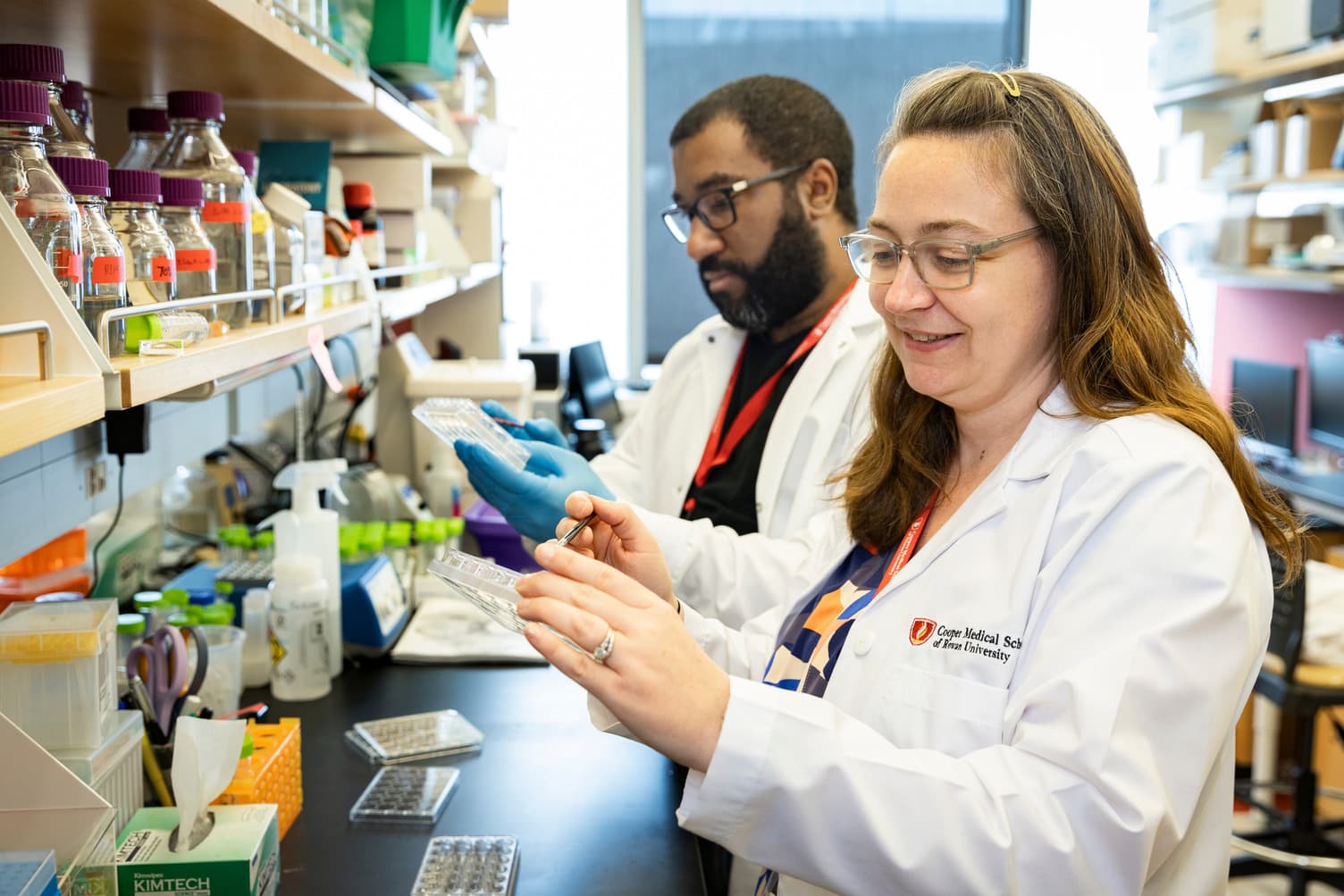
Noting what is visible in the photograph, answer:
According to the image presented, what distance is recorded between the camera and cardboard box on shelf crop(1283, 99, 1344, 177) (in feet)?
13.3

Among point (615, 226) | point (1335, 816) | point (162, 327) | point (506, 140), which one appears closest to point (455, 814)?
point (162, 327)

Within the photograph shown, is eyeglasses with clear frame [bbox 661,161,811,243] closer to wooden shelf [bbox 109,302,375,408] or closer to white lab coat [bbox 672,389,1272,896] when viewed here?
wooden shelf [bbox 109,302,375,408]

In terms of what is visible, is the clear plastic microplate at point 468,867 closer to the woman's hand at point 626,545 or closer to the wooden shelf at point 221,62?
the woman's hand at point 626,545

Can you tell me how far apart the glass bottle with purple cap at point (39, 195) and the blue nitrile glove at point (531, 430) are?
117 centimetres

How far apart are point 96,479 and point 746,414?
1.17 m

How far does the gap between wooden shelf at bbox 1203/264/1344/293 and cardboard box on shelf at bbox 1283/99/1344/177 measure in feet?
1.18

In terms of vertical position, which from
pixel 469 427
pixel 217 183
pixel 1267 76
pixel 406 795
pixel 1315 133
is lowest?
pixel 406 795


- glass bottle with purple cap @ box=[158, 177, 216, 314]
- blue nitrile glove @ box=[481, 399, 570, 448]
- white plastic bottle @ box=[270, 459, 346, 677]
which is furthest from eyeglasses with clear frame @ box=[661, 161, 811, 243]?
glass bottle with purple cap @ box=[158, 177, 216, 314]

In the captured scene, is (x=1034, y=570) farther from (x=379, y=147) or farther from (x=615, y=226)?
(x=615, y=226)

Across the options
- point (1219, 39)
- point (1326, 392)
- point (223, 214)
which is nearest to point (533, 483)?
point (223, 214)

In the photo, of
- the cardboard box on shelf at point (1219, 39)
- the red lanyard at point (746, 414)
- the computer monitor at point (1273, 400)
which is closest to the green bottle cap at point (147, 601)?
the red lanyard at point (746, 414)

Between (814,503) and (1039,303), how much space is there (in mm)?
896

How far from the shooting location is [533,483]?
1.82m

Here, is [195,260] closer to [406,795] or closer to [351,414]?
[406,795]
